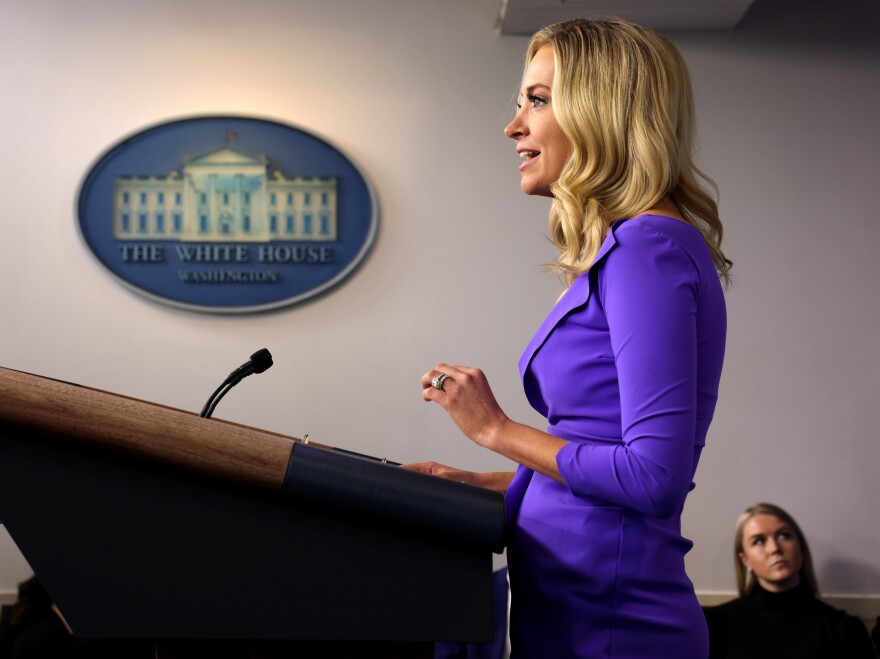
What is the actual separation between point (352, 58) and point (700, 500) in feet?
6.93

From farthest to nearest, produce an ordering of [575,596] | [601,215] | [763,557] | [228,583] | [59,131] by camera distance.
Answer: [59,131]
[763,557]
[601,215]
[575,596]
[228,583]

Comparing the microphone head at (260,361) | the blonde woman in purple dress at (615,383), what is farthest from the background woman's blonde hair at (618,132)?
the microphone head at (260,361)

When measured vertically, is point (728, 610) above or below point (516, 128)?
below

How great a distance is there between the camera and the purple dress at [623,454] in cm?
92

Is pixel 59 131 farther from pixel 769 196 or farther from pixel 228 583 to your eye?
pixel 228 583

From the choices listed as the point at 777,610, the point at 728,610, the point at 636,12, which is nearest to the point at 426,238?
the point at 636,12

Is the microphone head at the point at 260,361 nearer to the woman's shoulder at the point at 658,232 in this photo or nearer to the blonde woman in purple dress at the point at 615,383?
the blonde woman in purple dress at the point at 615,383

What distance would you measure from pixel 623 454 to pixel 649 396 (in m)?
0.07

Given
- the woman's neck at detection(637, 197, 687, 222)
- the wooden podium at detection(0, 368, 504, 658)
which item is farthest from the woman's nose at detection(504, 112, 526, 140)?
the wooden podium at detection(0, 368, 504, 658)

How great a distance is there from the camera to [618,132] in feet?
3.62

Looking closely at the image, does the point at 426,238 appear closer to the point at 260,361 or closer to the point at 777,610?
A: the point at 777,610

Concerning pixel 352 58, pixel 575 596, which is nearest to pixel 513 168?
pixel 352 58

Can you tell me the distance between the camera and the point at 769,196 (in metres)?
3.43

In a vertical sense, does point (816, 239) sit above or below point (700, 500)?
above
